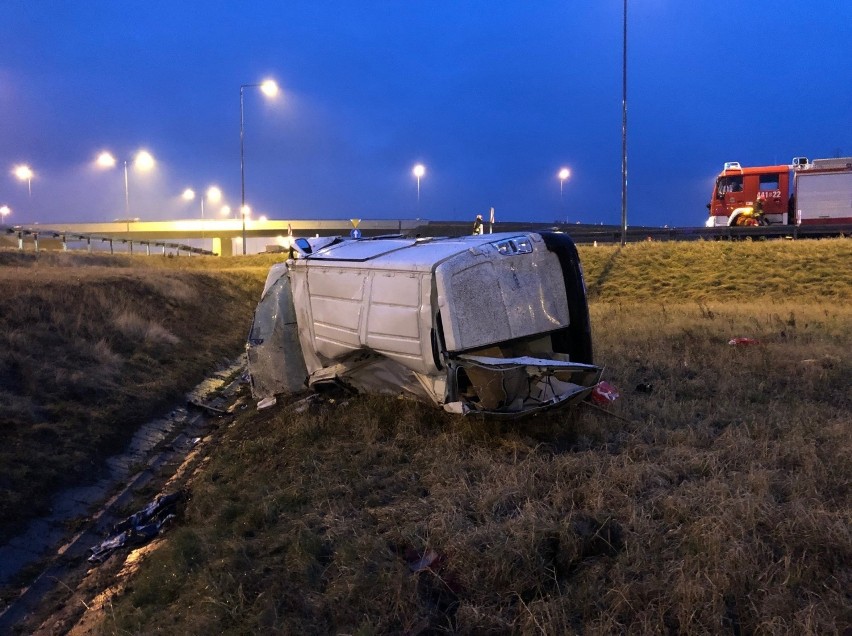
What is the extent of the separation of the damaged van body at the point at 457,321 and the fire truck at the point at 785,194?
2485 centimetres

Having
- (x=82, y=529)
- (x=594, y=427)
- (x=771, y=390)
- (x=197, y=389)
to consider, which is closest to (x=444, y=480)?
(x=594, y=427)

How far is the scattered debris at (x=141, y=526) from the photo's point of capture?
5.55 meters

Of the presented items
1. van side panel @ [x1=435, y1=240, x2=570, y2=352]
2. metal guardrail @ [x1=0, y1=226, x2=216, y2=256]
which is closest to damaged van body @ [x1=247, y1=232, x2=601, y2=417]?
van side panel @ [x1=435, y1=240, x2=570, y2=352]

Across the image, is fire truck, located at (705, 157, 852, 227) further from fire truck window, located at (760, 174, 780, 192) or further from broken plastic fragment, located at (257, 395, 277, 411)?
broken plastic fragment, located at (257, 395, 277, 411)

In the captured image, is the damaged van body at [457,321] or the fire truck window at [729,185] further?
the fire truck window at [729,185]

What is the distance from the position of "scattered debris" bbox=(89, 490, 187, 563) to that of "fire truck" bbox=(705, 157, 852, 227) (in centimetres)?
2778

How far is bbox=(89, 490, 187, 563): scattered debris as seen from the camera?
555cm

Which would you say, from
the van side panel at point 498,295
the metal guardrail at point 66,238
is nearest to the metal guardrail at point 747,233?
the van side panel at point 498,295

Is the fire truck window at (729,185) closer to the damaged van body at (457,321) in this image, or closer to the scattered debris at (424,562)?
the damaged van body at (457,321)

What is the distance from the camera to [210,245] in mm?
70938

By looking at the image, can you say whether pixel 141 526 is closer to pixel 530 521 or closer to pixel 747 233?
pixel 530 521

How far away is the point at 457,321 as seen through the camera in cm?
582

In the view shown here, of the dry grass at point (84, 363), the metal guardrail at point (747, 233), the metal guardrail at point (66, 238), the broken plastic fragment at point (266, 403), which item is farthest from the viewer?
the metal guardrail at point (747, 233)

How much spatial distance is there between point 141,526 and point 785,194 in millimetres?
29611
